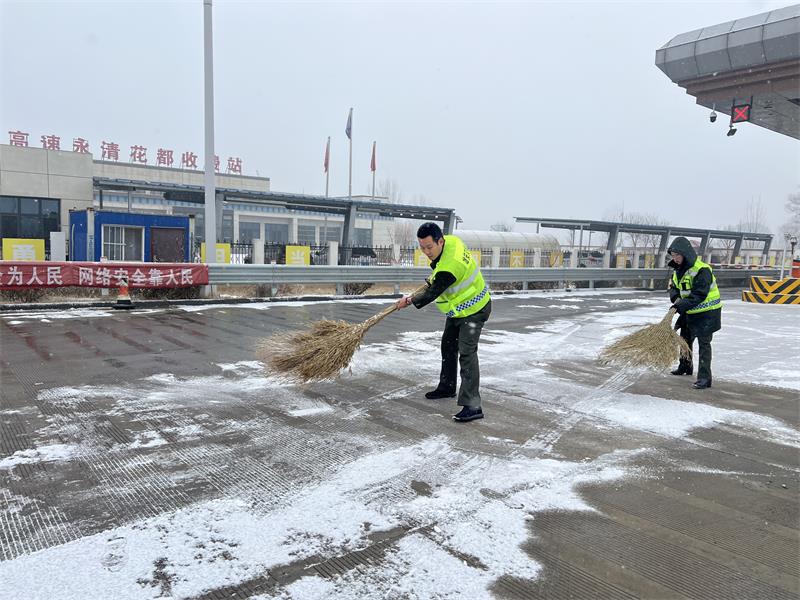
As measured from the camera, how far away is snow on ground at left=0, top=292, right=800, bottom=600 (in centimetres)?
256

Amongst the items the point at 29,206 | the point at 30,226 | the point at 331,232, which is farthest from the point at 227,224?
the point at 29,206

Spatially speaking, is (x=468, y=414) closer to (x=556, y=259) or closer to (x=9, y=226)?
(x=556, y=259)

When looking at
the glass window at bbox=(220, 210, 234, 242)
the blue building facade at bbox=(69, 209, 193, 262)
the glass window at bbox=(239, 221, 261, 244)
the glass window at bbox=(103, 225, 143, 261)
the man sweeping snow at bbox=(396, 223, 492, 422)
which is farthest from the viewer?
the glass window at bbox=(239, 221, 261, 244)

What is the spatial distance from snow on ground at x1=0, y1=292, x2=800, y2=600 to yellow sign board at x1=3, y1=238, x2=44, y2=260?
42.4 feet

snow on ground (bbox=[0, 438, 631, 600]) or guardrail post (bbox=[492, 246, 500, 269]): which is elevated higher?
guardrail post (bbox=[492, 246, 500, 269])

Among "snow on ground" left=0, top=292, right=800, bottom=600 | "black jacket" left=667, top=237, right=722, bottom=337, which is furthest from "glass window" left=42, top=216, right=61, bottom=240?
"black jacket" left=667, top=237, right=722, bottom=337

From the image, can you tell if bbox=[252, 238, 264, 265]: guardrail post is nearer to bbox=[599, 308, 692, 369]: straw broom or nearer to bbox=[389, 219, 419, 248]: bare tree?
bbox=[599, 308, 692, 369]: straw broom

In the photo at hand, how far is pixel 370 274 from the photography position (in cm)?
1744

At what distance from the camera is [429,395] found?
5801mm

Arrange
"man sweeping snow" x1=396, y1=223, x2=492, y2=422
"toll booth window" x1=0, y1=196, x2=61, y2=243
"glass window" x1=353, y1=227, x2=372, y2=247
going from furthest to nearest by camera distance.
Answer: "glass window" x1=353, y1=227, x2=372, y2=247
"toll booth window" x1=0, y1=196, x2=61, y2=243
"man sweeping snow" x1=396, y1=223, x2=492, y2=422

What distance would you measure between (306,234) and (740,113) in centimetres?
5156

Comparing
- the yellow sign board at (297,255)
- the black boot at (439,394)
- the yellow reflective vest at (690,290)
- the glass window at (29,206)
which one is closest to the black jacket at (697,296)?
the yellow reflective vest at (690,290)

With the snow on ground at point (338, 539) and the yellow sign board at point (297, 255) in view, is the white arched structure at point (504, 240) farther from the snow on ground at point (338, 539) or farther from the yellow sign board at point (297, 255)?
the snow on ground at point (338, 539)

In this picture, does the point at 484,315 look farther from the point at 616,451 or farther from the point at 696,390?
the point at 696,390
